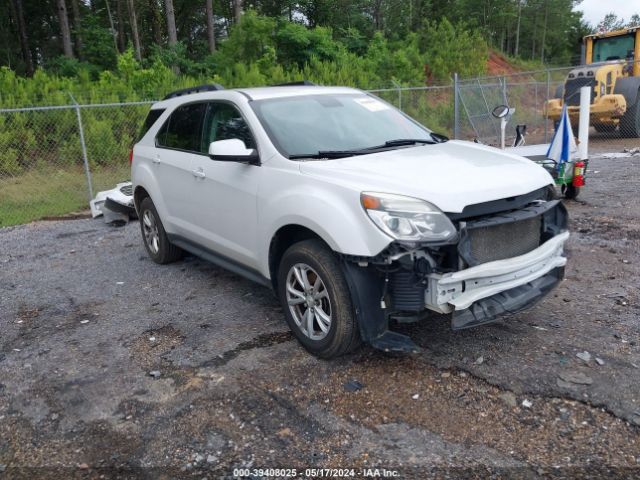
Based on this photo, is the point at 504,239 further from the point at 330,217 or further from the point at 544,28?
the point at 544,28

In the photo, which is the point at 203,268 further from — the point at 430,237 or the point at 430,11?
the point at 430,11

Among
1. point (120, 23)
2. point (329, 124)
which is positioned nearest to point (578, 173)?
point (329, 124)

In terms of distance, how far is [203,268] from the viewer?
619 centimetres

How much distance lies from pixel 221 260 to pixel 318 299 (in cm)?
151

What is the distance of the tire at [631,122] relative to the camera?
50.7 ft

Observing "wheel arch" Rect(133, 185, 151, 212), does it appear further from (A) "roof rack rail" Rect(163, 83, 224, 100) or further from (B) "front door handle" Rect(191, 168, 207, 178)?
(B) "front door handle" Rect(191, 168, 207, 178)

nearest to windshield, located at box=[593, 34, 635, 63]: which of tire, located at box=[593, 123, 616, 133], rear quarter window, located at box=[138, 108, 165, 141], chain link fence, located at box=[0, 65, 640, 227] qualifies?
tire, located at box=[593, 123, 616, 133]

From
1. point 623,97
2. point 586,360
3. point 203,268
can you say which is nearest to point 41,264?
point 203,268

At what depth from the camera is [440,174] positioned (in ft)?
11.8

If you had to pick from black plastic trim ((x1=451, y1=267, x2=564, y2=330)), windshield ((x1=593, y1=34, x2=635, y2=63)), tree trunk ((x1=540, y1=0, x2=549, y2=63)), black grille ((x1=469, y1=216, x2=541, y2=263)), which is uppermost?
tree trunk ((x1=540, y1=0, x2=549, y2=63))

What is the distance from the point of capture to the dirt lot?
288cm

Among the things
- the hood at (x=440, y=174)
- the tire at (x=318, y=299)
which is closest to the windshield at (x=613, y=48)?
the hood at (x=440, y=174)

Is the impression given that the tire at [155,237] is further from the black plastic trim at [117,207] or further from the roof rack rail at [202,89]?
the black plastic trim at [117,207]

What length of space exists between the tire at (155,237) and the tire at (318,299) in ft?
8.05
